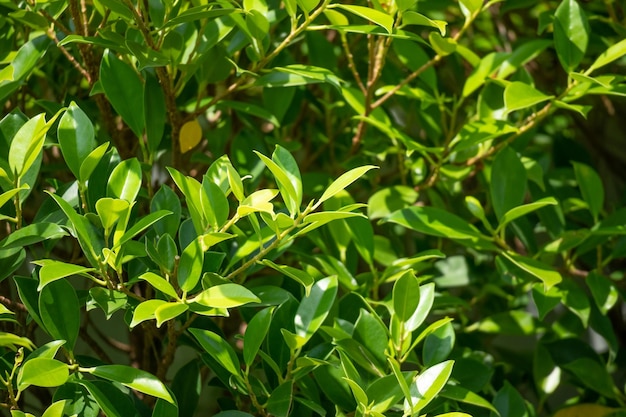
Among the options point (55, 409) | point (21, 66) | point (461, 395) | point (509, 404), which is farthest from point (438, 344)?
point (21, 66)

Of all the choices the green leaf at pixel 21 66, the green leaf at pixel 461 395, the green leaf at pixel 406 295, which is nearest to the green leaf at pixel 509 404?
the green leaf at pixel 461 395

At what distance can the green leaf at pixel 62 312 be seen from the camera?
70 centimetres

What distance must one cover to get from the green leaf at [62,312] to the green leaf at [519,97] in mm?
468

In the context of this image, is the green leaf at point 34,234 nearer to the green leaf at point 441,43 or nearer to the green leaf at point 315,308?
the green leaf at point 315,308

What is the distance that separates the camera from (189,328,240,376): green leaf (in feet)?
2.24

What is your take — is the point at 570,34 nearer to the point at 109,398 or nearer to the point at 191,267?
the point at 191,267

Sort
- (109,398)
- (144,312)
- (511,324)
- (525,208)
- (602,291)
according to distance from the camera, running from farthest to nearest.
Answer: (511,324) → (602,291) → (525,208) → (109,398) → (144,312)

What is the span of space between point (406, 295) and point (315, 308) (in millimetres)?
83

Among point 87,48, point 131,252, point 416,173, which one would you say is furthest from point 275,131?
point 131,252

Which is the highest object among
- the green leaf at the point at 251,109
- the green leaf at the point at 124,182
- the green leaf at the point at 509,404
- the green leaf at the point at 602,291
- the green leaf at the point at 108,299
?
the green leaf at the point at 124,182

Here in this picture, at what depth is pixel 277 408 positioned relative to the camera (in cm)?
71

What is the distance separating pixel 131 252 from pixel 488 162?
1.65 ft

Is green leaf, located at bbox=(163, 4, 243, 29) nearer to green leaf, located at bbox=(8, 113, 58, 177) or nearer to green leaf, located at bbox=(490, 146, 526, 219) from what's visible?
green leaf, located at bbox=(8, 113, 58, 177)

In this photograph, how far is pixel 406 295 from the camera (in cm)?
73
